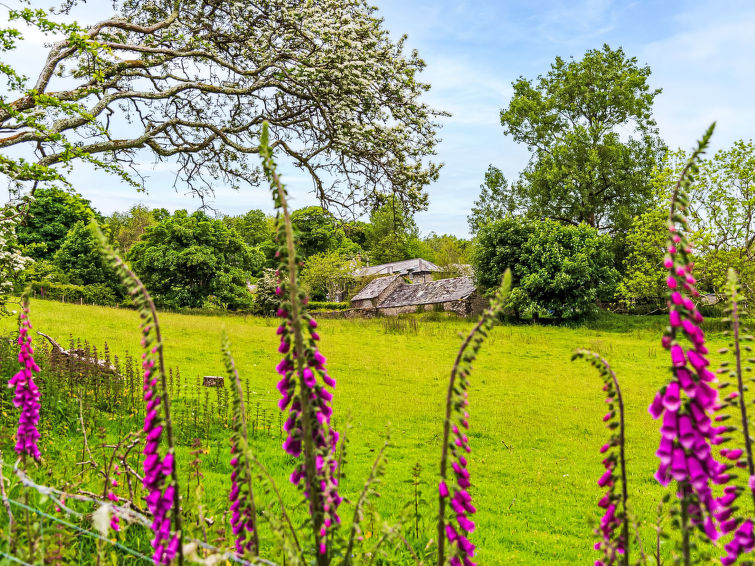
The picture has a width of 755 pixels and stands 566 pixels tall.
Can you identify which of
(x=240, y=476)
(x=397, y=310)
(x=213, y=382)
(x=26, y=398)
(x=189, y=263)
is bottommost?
(x=213, y=382)

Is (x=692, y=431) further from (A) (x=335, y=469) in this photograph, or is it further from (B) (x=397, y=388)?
(B) (x=397, y=388)

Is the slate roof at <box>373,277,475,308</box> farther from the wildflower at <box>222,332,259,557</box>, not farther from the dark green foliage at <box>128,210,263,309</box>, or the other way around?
the wildflower at <box>222,332,259,557</box>

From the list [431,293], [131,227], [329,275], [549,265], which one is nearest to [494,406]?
[549,265]

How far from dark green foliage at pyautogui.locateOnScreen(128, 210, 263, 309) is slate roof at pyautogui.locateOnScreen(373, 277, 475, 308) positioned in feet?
53.1

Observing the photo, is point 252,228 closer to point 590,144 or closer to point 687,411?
point 590,144

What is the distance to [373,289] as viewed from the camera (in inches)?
2564

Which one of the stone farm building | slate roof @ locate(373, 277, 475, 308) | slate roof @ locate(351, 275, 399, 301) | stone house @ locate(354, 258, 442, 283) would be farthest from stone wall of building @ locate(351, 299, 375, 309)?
stone house @ locate(354, 258, 442, 283)

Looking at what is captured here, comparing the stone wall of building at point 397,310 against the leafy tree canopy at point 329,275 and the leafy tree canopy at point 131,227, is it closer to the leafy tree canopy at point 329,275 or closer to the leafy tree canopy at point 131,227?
the leafy tree canopy at point 329,275

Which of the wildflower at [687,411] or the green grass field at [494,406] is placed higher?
the wildflower at [687,411]

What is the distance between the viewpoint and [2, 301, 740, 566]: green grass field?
8.92 m

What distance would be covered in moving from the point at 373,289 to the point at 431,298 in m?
15.3

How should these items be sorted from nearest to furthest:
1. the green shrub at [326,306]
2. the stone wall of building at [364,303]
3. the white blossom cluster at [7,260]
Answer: the white blossom cluster at [7,260] → the green shrub at [326,306] → the stone wall of building at [364,303]

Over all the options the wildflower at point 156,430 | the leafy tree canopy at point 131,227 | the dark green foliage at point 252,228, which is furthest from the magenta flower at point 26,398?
the dark green foliage at point 252,228

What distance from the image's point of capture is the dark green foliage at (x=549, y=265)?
3875 cm
